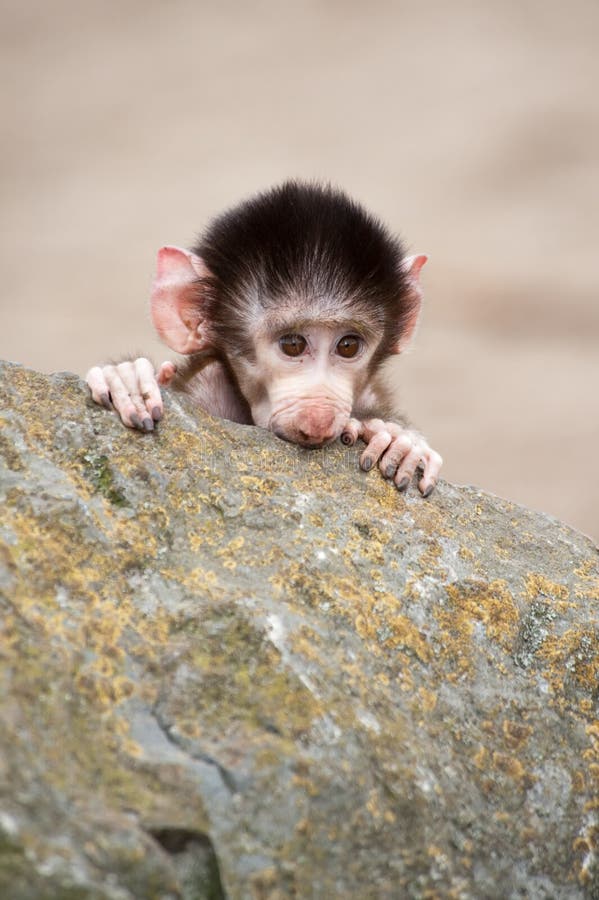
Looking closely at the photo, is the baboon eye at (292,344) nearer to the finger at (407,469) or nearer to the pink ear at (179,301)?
the pink ear at (179,301)

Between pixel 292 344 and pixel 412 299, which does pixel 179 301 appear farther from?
pixel 412 299

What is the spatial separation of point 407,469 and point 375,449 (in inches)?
3.6

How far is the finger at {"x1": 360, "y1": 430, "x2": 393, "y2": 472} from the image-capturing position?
226 centimetres

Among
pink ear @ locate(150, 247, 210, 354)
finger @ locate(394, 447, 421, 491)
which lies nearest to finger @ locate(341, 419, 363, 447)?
finger @ locate(394, 447, 421, 491)

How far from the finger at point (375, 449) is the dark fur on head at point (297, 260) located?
1.97ft

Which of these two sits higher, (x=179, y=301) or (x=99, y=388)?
(x=179, y=301)

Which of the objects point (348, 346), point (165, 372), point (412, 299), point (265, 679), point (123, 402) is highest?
point (412, 299)

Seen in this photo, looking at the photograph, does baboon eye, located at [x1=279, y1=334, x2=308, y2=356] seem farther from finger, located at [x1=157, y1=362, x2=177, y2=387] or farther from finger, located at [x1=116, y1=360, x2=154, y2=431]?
finger, located at [x1=116, y1=360, x2=154, y2=431]

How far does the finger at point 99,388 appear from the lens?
2.04 m

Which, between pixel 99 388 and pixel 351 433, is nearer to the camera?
pixel 99 388

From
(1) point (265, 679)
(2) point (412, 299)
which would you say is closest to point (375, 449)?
(1) point (265, 679)

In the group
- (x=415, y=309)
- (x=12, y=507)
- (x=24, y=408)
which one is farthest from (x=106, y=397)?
(x=415, y=309)

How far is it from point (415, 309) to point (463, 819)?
1.93m

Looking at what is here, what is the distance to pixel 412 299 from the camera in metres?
3.16
